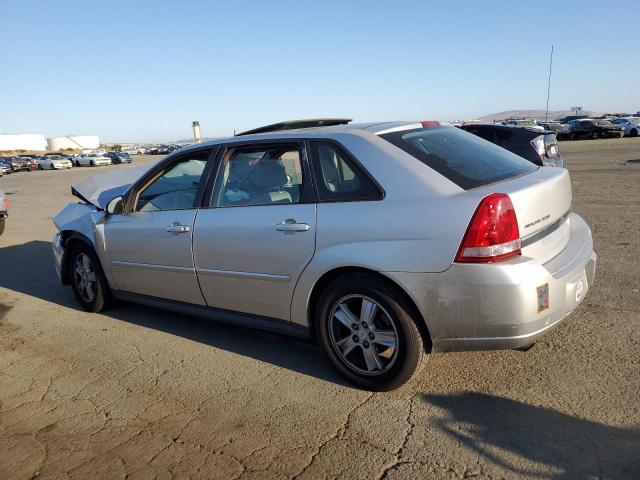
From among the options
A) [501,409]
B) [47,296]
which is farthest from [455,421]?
[47,296]

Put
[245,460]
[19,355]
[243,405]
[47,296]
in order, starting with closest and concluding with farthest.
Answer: [245,460] < [243,405] < [19,355] < [47,296]

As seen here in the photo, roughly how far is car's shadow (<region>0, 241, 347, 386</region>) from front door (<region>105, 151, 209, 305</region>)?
15.4 inches

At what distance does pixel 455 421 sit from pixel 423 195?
127 cm

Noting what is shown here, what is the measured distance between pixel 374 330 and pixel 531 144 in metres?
7.60

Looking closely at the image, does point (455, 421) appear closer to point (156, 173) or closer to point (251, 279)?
point (251, 279)

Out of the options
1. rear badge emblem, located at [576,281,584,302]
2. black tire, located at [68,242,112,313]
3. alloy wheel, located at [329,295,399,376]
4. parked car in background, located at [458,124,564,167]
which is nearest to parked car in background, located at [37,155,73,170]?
parked car in background, located at [458,124,564,167]

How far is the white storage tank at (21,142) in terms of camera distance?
107750mm

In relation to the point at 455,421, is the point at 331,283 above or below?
above

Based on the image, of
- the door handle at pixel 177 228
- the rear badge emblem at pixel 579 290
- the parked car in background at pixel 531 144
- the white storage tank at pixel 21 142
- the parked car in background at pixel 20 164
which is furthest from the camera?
the white storage tank at pixel 21 142

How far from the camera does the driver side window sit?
4066 millimetres

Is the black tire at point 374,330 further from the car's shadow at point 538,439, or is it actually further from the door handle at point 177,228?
the door handle at point 177,228

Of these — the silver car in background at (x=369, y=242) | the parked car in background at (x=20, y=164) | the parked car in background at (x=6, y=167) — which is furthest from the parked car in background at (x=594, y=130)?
the parked car in background at (x=20, y=164)

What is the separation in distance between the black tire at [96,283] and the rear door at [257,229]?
1.47m

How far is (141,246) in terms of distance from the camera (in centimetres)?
427
